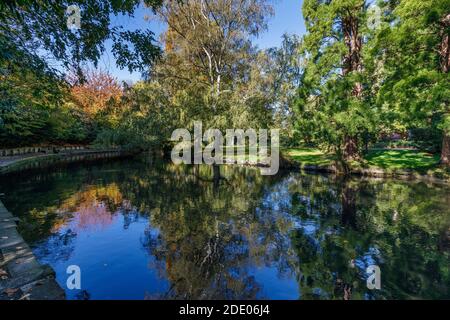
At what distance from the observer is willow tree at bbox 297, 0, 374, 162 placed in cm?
1632

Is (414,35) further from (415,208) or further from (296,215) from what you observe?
(296,215)

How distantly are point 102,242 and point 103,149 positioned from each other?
36.2 meters

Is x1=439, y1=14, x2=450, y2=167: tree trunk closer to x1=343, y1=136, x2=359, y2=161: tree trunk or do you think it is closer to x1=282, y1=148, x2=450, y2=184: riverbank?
x1=282, y1=148, x2=450, y2=184: riverbank

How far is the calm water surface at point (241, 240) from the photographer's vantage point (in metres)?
4.64

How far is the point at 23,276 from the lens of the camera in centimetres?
422

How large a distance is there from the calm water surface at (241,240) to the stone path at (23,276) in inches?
18.1

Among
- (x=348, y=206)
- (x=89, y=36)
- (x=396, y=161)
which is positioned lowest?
(x=348, y=206)

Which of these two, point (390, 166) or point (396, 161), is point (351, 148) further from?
point (396, 161)

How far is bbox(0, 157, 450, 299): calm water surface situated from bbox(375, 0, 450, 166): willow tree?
3.89 m

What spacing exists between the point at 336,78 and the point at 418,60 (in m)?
4.63

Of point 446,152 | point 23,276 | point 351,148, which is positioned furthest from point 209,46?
point 23,276

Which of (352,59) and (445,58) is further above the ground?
(352,59)
